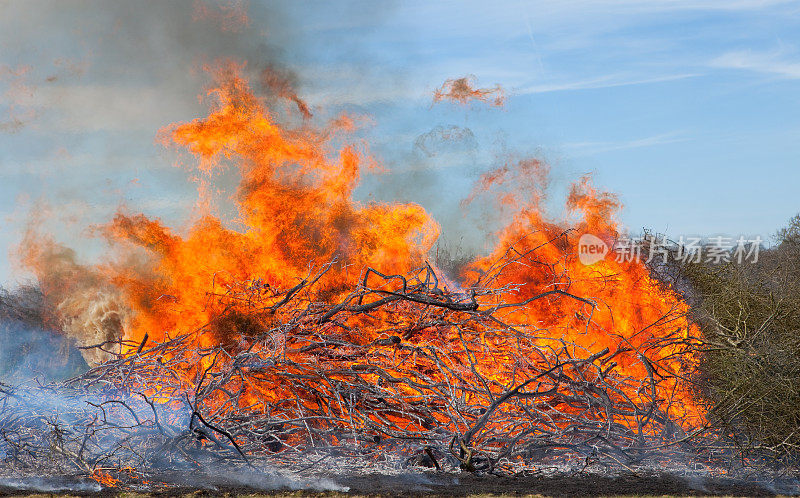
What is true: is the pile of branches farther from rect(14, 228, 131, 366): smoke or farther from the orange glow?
rect(14, 228, 131, 366): smoke

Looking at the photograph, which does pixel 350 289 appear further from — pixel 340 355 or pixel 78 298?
pixel 78 298

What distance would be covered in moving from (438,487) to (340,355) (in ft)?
7.81

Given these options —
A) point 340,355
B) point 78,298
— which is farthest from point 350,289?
point 78,298

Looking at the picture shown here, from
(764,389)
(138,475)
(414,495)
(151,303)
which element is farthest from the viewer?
(151,303)

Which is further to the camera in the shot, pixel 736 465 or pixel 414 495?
pixel 736 465

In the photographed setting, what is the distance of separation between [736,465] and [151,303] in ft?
28.2

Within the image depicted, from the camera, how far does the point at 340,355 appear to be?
32.1ft

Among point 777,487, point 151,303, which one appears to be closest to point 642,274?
point 777,487

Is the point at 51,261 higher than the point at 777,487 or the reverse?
higher

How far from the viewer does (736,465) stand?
31.6ft

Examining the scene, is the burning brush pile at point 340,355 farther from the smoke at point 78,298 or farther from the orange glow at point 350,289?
the smoke at point 78,298

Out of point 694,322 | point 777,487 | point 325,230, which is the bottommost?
point 777,487

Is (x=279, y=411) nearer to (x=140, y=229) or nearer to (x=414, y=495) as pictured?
(x=414, y=495)

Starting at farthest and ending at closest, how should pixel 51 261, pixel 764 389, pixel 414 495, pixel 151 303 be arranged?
pixel 51 261, pixel 151 303, pixel 764 389, pixel 414 495
